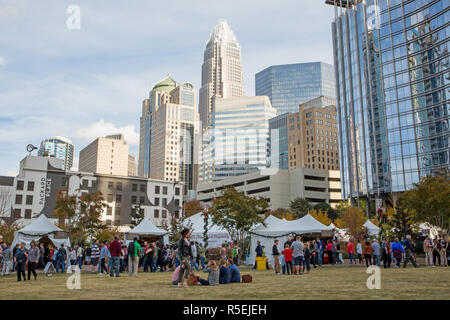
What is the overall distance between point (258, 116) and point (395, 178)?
346ft

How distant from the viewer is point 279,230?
30.9m

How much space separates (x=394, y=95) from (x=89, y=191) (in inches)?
2446

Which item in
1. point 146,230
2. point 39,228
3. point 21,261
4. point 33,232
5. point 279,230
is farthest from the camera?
point 146,230

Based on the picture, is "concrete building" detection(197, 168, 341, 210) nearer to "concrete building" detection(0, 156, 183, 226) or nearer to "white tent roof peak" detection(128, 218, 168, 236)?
"concrete building" detection(0, 156, 183, 226)

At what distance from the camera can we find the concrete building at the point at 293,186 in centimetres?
11919

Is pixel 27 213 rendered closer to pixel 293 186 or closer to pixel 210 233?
pixel 210 233

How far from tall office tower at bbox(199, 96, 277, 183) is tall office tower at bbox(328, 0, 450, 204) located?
284 ft

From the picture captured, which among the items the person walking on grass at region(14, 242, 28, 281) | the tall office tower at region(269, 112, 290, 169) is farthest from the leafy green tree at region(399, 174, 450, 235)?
the tall office tower at region(269, 112, 290, 169)

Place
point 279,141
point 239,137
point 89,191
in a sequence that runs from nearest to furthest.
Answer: point 89,191 → point 279,141 → point 239,137

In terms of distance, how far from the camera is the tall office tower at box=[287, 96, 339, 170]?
14500cm

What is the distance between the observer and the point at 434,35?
238ft

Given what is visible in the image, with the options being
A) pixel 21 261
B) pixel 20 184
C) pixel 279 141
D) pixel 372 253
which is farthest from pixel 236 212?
pixel 279 141
